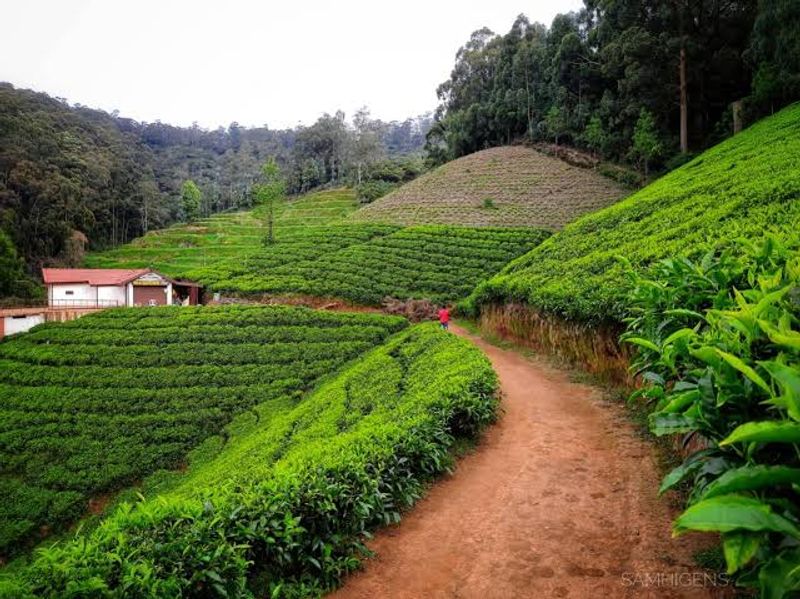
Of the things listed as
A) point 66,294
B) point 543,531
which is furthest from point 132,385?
point 543,531

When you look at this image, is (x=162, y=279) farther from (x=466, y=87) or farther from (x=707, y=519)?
(x=466, y=87)

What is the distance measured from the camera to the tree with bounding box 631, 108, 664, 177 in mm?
36537

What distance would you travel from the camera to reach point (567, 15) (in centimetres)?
5150

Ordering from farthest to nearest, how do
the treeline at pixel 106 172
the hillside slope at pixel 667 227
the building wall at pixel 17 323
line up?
the treeline at pixel 106 172, the building wall at pixel 17 323, the hillside slope at pixel 667 227

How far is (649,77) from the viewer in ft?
117

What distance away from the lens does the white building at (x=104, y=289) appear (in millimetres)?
31938

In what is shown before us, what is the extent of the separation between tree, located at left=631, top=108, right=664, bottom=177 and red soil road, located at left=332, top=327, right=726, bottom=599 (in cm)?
3414

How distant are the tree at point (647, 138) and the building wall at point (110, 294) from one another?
3542 cm

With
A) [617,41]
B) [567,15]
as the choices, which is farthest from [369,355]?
[567,15]

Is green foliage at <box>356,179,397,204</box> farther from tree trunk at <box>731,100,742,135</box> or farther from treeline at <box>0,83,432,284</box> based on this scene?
tree trunk at <box>731,100,742,135</box>

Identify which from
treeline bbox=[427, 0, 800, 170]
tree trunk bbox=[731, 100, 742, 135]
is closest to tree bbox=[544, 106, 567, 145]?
treeline bbox=[427, 0, 800, 170]

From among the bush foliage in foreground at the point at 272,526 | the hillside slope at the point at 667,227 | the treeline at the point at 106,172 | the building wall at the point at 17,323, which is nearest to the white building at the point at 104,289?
the building wall at the point at 17,323

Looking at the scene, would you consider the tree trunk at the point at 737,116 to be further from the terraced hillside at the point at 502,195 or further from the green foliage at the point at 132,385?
the green foliage at the point at 132,385

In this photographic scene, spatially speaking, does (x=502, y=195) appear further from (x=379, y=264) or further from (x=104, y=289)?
(x=104, y=289)
